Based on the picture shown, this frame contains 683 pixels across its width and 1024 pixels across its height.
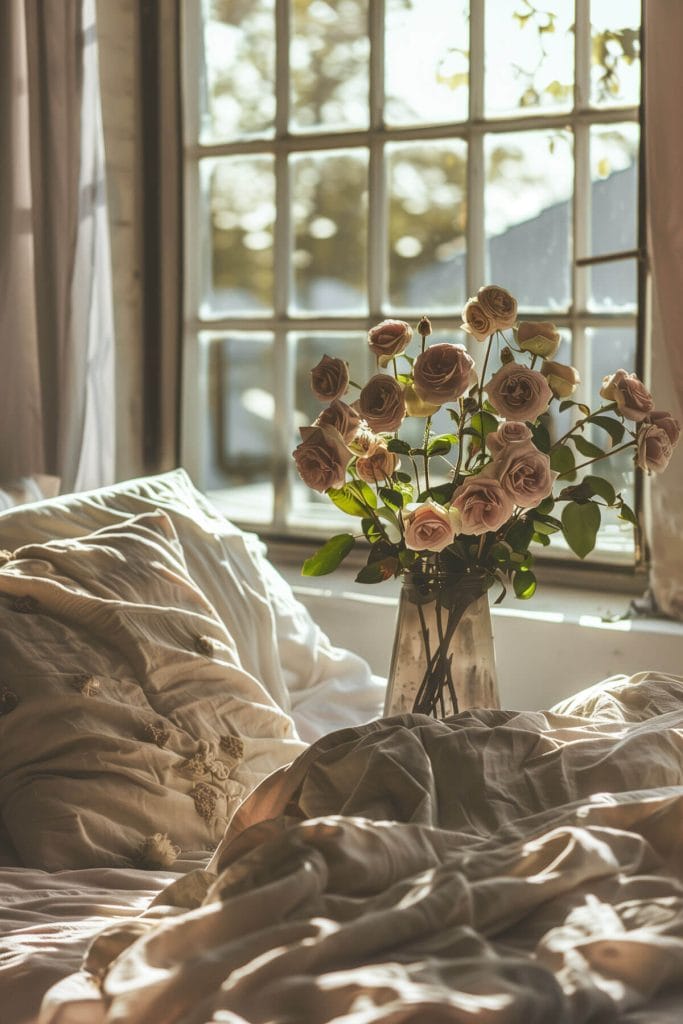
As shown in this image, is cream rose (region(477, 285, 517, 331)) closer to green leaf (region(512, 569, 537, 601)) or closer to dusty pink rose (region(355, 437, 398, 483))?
dusty pink rose (region(355, 437, 398, 483))

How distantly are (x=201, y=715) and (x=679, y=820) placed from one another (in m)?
0.71

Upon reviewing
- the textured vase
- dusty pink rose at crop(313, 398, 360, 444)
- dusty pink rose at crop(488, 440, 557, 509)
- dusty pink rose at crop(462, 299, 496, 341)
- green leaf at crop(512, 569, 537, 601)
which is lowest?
the textured vase

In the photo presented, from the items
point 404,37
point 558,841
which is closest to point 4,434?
point 404,37

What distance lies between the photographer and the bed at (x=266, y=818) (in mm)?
1010

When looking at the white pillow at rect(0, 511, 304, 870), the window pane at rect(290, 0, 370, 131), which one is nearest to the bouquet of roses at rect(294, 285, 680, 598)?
the white pillow at rect(0, 511, 304, 870)

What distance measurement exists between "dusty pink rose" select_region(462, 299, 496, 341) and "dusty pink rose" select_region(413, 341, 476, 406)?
9 cm

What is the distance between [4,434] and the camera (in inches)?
103

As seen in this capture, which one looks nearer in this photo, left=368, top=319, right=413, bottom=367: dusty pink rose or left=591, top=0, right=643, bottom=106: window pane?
left=368, top=319, right=413, bottom=367: dusty pink rose

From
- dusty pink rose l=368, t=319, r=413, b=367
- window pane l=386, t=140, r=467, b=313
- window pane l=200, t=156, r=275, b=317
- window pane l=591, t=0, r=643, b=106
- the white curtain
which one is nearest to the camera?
dusty pink rose l=368, t=319, r=413, b=367

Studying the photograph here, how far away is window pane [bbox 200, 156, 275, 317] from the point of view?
295 cm

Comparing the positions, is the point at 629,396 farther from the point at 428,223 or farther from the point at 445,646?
the point at 428,223

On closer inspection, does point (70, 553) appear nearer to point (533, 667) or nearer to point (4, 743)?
point (4, 743)

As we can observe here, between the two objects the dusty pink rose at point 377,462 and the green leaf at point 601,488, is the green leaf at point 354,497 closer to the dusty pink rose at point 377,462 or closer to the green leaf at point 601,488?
the dusty pink rose at point 377,462

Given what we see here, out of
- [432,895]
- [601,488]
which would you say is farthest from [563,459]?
[432,895]
